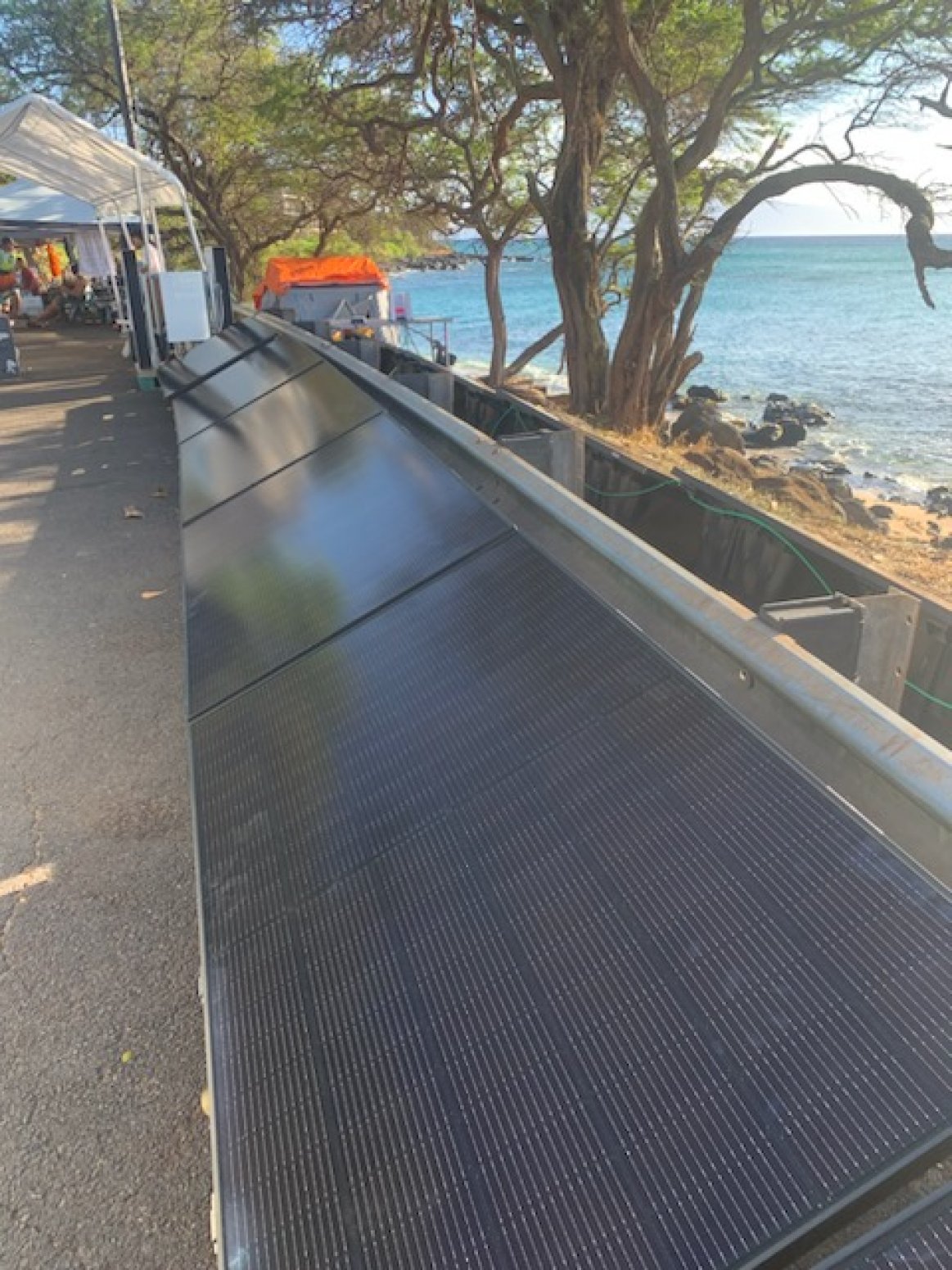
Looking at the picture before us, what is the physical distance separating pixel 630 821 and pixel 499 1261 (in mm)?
882

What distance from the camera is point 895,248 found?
178m

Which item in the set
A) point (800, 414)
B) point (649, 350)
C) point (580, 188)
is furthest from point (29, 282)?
point (800, 414)

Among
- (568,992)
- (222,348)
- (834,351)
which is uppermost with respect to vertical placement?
(222,348)

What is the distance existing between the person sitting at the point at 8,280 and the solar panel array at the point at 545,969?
2597 cm

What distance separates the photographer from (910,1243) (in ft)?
3.88

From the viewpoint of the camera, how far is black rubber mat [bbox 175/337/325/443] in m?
8.23

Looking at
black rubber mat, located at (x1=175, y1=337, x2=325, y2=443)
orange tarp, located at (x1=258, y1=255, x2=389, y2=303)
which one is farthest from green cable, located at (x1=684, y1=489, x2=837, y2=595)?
orange tarp, located at (x1=258, y1=255, x2=389, y2=303)

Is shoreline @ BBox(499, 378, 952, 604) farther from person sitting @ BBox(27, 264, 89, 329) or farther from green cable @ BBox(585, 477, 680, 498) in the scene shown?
person sitting @ BBox(27, 264, 89, 329)

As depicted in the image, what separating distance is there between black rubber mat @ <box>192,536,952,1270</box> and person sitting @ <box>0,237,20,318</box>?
2653 centimetres

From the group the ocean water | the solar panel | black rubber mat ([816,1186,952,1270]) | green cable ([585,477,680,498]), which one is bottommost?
the ocean water

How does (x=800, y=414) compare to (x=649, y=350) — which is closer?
(x=649, y=350)

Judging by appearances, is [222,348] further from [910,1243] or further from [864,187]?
[910,1243]

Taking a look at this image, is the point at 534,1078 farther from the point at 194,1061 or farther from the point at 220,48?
the point at 220,48

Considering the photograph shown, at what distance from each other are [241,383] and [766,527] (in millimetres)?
6484
